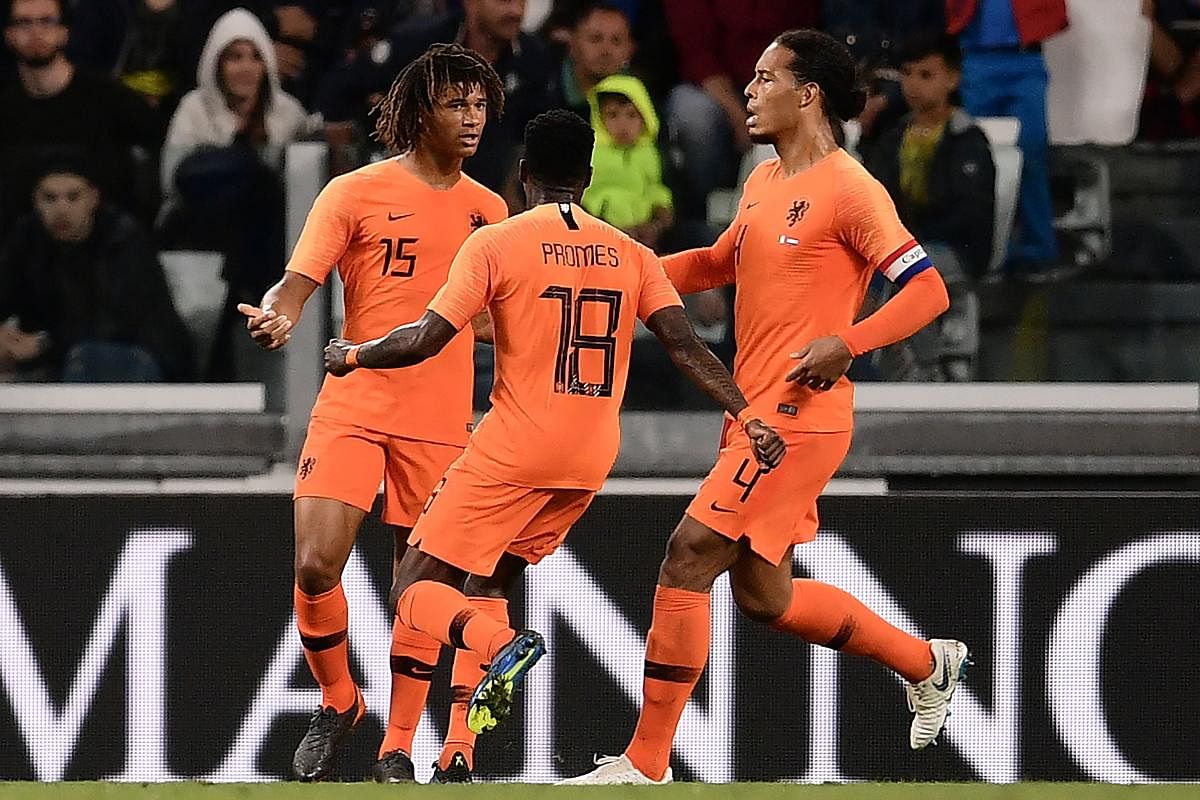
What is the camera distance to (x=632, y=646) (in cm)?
709

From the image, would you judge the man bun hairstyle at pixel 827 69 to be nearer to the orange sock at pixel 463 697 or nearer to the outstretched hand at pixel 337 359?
the outstretched hand at pixel 337 359

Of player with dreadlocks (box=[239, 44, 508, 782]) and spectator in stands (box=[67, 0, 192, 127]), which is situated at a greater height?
spectator in stands (box=[67, 0, 192, 127])

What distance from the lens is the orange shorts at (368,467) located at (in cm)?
609

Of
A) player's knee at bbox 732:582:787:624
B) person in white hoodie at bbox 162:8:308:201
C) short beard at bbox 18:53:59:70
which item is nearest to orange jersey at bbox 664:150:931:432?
player's knee at bbox 732:582:787:624

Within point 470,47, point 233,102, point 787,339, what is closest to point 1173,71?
point 470,47

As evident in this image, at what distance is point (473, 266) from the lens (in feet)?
18.0

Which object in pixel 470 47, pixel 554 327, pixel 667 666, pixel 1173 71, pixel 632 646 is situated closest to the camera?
pixel 554 327

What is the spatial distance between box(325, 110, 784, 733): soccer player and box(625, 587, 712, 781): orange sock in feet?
1.35

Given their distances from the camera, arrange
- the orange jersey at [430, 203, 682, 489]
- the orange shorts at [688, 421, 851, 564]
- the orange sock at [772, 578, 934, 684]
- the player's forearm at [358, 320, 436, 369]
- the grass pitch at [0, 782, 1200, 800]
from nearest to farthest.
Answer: the grass pitch at [0, 782, 1200, 800], the player's forearm at [358, 320, 436, 369], the orange jersey at [430, 203, 682, 489], the orange shorts at [688, 421, 851, 564], the orange sock at [772, 578, 934, 684]

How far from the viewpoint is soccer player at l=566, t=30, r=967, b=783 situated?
18.7ft

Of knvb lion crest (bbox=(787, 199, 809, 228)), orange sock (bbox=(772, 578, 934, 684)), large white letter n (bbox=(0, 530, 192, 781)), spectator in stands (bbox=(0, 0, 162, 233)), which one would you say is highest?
spectator in stands (bbox=(0, 0, 162, 233))

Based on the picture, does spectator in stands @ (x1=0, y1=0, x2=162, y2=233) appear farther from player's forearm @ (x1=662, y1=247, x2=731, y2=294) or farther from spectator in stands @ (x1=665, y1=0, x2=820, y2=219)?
player's forearm @ (x1=662, y1=247, x2=731, y2=294)

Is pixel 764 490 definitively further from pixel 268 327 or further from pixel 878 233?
pixel 268 327

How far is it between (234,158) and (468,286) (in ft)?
8.75
